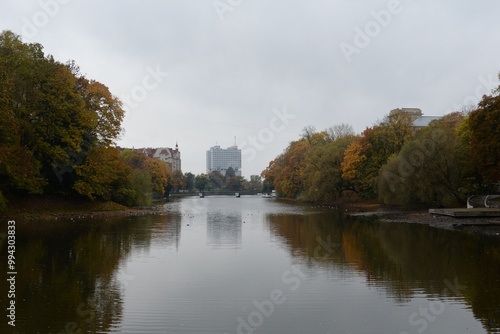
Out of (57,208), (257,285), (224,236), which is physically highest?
(57,208)

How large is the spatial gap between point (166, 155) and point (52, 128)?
5178 inches

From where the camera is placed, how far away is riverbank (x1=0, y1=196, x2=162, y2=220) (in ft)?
118

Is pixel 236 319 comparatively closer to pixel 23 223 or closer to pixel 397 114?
pixel 23 223

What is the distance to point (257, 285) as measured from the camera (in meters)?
13.1

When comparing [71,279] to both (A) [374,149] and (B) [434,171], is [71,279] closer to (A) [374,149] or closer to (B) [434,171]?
(B) [434,171]

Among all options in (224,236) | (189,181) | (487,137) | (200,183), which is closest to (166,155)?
(189,181)

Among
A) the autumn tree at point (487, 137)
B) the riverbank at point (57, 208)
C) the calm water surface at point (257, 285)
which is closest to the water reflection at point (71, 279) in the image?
the calm water surface at point (257, 285)

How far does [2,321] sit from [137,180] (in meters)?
41.3

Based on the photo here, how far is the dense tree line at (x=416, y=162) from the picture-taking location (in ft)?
111

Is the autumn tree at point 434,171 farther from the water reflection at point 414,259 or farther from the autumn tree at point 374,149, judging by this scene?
the autumn tree at point 374,149

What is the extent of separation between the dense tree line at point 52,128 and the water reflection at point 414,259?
2009 centimetres

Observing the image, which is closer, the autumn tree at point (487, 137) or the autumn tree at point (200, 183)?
the autumn tree at point (487, 137)

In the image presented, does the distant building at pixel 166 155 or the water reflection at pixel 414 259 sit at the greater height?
the distant building at pixel 166 155

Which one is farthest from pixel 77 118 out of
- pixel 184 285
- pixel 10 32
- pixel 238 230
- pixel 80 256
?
pixel 184 285
